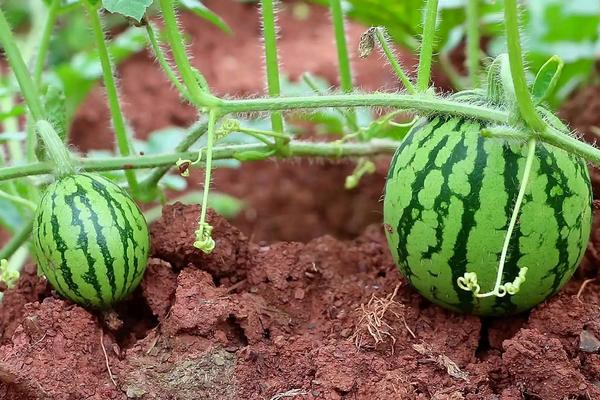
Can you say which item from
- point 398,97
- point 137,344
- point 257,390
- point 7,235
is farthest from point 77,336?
point 7,235

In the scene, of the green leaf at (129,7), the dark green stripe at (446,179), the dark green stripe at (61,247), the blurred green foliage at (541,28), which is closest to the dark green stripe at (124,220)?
the dark green stripe at (61,247)

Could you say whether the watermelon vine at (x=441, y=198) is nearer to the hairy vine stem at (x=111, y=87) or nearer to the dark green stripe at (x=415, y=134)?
the dark green stripe at (x=415, y=134)

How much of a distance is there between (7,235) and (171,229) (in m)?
2.45

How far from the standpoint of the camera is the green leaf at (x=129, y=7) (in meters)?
2.02

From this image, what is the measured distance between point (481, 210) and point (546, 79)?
34cm

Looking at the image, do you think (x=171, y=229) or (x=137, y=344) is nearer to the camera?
(x=137, y=344)

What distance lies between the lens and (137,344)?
2197mm

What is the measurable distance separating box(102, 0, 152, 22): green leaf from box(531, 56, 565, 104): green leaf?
94 cm

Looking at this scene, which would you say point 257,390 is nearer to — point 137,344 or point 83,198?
point 137,344

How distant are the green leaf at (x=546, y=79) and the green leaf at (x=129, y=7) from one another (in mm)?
943

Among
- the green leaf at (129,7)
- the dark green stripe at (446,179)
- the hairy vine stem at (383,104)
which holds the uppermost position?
the green leaf at (129,7)

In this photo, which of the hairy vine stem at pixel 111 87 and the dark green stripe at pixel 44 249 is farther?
the hairy vine stem at pixel 111 87

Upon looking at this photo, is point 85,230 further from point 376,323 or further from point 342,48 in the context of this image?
point 342,48

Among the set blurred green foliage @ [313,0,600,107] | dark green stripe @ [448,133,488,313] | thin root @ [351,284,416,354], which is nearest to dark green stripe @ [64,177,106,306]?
thin root @ [351,284,416,354]
